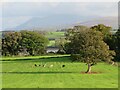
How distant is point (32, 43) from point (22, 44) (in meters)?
3.46

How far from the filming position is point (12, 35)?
109 metres

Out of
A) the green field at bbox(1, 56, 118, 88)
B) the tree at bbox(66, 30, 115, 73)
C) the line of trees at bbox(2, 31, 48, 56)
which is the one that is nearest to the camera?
the green field at bbox(1, 56, 118, 88)

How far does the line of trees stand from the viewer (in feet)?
358

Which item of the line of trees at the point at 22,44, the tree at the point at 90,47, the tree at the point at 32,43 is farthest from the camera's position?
the tree at the point at 32,43

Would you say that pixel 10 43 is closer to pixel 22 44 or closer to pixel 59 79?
pixel 22 44

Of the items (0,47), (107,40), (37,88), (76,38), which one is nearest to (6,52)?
(0,47)

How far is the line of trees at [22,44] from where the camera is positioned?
109069 mm

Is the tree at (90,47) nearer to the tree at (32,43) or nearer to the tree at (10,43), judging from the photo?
the tree at (10,43)

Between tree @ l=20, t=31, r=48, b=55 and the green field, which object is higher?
tree @ l=20, t=31, r=48, b=55

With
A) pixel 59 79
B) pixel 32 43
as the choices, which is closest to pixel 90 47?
pixel 59 79

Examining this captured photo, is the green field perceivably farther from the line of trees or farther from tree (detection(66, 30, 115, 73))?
the line of trees

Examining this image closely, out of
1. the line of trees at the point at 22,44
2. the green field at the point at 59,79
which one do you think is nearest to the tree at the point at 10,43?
the line of trees at the point at 22,44

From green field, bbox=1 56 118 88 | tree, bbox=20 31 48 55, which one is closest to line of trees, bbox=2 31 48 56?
tree, bbox=20 31 48 55

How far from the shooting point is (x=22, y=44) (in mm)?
110438
